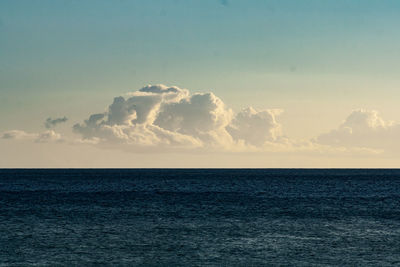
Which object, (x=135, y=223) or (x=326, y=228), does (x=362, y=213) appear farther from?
(x=135, y=223)

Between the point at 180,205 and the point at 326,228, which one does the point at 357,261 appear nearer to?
the point at 326,228

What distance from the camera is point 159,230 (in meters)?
48.3

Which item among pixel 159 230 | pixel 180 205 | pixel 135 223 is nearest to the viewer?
pixel 159 230

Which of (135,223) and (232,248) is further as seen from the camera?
(135,223)

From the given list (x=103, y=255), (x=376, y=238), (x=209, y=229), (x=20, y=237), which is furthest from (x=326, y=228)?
(x=20, y=237)

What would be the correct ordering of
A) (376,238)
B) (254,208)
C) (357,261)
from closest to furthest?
(357,261) → (376,238) → (254,208)

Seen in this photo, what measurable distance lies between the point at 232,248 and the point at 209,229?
372 inches

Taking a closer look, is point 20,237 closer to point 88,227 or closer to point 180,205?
point 88,227

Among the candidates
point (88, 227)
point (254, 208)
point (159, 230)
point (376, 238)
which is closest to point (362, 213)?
point (254, 208)

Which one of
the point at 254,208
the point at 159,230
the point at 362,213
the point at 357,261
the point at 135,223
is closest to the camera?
the point at 357,261

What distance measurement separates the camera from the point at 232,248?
39.5 m

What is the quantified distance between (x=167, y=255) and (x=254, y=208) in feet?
115

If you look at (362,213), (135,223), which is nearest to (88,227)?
(135,223)

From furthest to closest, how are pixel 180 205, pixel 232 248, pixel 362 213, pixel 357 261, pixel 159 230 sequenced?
pixel 180 205, pixel 362 213, pixel 159 230, pixel 232 248, pixel 357 261
